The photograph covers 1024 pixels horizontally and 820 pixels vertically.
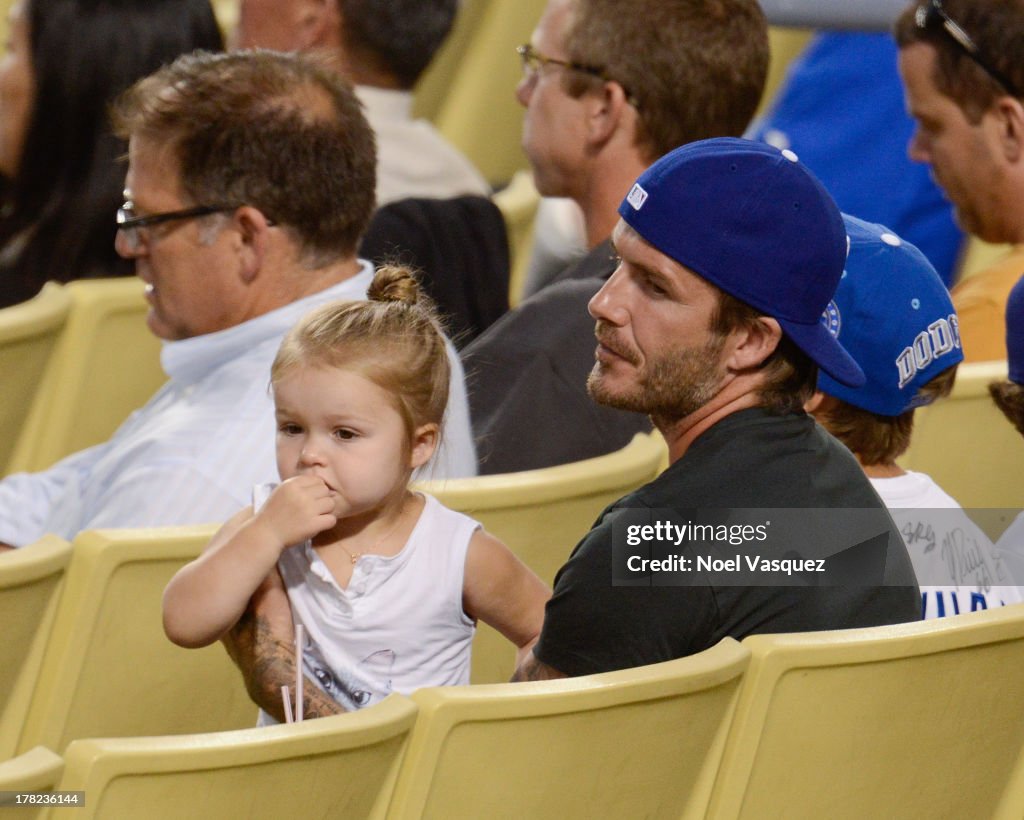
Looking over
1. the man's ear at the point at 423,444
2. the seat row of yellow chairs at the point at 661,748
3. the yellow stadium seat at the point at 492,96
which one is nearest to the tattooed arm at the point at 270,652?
the man's ear at the point at 423,444

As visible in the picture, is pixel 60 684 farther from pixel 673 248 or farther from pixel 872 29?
pixel 872 29

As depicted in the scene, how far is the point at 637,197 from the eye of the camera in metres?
1.87

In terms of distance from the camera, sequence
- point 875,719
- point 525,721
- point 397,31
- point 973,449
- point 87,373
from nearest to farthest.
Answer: point 525,721 → point 875,719 → point 973,449 → point 87,373 → point 397,31

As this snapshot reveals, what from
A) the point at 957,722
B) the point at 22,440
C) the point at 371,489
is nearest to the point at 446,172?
the point at 22,440

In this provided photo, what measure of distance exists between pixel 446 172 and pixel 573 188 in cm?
63

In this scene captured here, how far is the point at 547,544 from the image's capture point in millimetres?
2250

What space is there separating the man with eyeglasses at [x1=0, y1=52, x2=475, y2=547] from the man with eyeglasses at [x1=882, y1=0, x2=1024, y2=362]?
1216 mm

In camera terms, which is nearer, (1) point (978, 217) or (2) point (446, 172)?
(1) point (978, 217)

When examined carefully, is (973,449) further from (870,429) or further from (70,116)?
(70,116)

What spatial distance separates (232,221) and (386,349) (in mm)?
600

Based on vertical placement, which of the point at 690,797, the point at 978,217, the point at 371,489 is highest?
the point at 371,489

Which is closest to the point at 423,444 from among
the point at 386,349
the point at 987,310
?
the point at 386,349

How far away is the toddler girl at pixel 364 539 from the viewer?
72.4 inches

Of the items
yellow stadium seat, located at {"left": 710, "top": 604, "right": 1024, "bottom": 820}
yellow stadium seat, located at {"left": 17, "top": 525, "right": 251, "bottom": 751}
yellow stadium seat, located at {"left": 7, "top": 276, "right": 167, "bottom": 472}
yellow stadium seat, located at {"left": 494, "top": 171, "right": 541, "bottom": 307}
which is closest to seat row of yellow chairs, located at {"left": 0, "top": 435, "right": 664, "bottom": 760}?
yellow stadium seat, located at {"left": 17, "top": 525, "right": 251, "bottom": 751}
